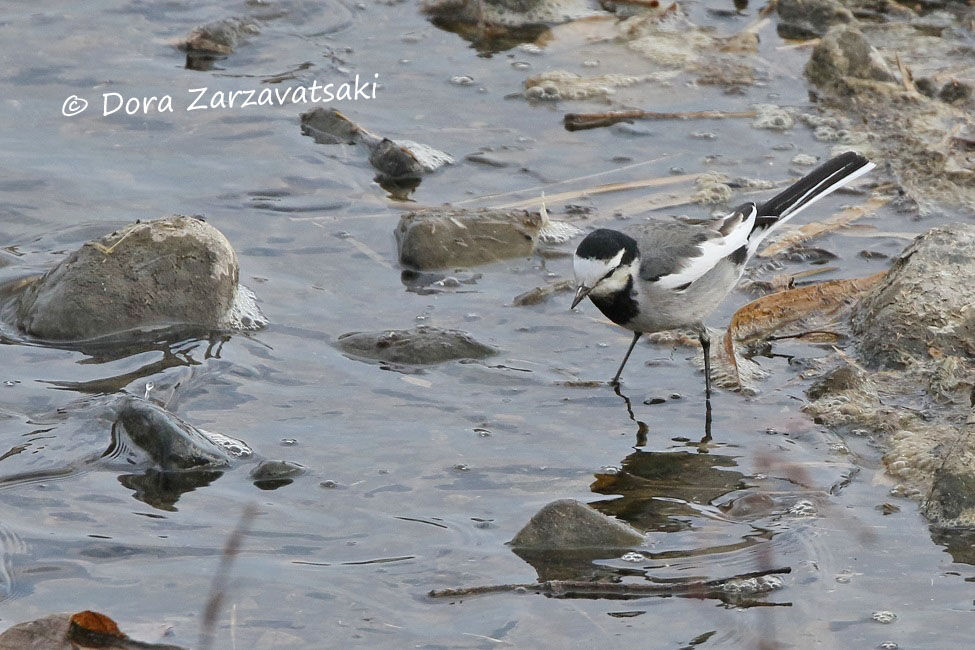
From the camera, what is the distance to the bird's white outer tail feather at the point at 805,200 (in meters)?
6.89

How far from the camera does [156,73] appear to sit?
29.7 feet

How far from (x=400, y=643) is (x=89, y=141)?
5085mm

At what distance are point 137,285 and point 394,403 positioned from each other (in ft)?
4.60

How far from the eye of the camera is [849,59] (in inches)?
359

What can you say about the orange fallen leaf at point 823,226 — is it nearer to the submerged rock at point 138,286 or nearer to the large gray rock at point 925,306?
the large gray rock at point 925,306

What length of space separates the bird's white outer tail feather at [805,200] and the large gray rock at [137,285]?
2684 millimetres

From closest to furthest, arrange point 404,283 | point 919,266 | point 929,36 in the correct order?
point 919,266 < point 404,283 < point 929,36

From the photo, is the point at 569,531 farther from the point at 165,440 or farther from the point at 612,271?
the point at 612,271

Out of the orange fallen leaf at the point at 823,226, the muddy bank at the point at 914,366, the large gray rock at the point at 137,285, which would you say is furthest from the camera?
the orange fallen leaf at the point at 823,226

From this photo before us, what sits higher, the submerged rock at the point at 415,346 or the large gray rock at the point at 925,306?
the large gray rock at the point at 925,306

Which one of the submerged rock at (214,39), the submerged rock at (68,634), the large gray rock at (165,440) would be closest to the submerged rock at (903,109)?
the submerged rock at (214,39)

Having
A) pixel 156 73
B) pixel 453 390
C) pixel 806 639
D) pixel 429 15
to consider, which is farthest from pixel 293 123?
pixel 806 639

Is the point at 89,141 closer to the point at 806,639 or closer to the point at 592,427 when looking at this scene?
the point at 592,427

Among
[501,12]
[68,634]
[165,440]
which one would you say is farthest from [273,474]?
[501,12]
